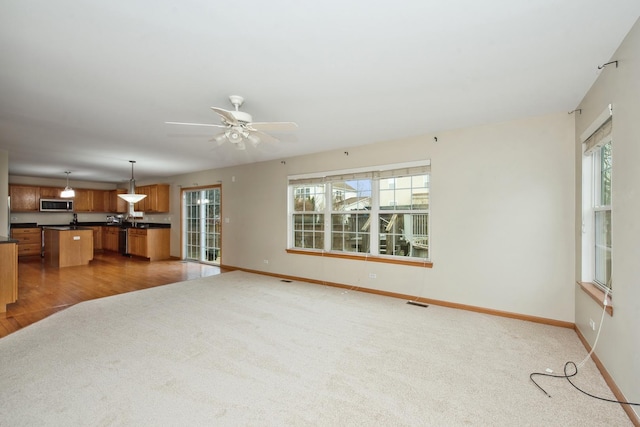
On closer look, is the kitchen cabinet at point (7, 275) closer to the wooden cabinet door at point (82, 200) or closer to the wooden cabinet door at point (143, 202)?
the wooden cabinet door at point (143, 202)

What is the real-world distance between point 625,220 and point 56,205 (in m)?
12.3

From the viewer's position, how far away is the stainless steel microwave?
840 cm

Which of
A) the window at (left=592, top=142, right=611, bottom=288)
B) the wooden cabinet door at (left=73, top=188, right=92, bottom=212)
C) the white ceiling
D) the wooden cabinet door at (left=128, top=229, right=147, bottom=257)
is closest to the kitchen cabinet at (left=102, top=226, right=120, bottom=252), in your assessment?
the wooden cabinet door at (left=73, top=188, right=92, bottom=212)

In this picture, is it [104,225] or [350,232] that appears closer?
[350,232]

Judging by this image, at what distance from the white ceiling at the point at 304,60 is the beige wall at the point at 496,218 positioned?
1.24 ft

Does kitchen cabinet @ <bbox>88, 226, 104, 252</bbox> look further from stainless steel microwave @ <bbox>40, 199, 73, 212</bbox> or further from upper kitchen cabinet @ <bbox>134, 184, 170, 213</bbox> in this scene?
upper kitchen cabinet @ <bbox>134, 184, 170, 213</bbox>

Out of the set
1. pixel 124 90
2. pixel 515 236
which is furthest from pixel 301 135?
pixel 515 236

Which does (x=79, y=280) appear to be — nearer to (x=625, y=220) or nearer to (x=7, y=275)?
(x=7, y=275)

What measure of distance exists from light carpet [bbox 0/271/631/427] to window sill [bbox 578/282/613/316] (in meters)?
0.56

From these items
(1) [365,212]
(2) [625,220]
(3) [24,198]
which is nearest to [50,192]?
(3) [24,198]

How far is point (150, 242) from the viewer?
304 inches

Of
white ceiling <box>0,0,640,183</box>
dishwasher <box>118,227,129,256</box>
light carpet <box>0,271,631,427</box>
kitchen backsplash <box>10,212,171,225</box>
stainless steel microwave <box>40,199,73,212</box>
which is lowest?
light carpet <box>0,271,631,427</box>

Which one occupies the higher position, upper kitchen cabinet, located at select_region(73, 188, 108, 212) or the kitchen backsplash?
upper kitchen cabinet, located at select_region(73, 188, 108, 212)

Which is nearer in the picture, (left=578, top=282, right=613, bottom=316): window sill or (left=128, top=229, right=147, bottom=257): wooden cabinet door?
(left=578, top=282, right=613, bottom=316): window sill
